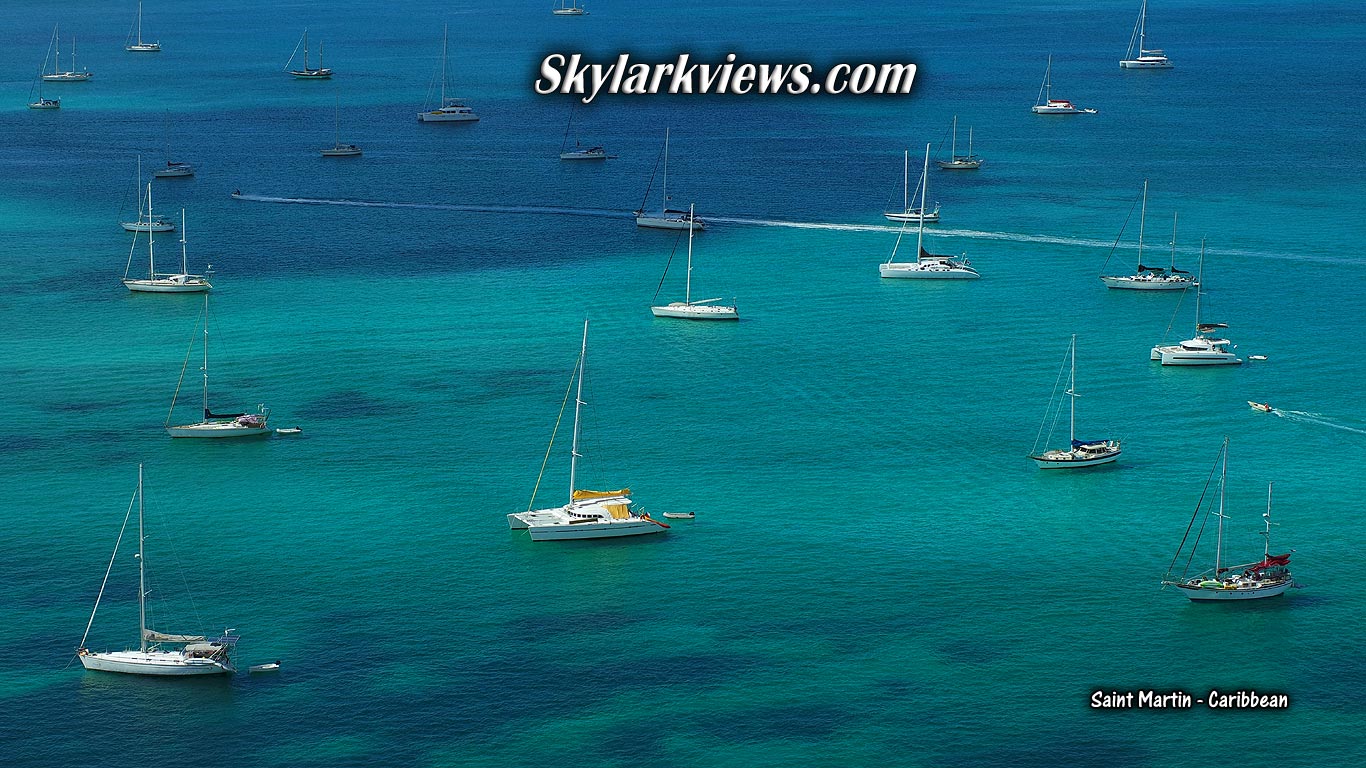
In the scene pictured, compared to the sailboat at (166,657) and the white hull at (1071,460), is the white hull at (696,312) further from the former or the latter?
the sailboat at (166,657)

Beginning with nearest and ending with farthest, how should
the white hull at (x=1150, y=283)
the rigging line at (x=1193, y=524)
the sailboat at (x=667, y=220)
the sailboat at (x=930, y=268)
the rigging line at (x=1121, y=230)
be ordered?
the rigging line at (x=1193, y=524) → the white hull at (x=1150, y=283) → the sailboat at (x=930, y=268) → the rigging line at (x=1121, y=230) → the sailboat at (x=667, y=220)

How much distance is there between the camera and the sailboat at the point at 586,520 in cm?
10181

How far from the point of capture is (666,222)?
606ft

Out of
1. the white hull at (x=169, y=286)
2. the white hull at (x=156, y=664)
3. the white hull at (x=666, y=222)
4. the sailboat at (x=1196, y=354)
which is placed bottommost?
the white hull at (x=156, y=664)

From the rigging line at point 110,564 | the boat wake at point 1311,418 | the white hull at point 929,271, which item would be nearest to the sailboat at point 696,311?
the white hull at point 929,271

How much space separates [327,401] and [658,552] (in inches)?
1402

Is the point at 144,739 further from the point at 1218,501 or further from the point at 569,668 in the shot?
the point at 1218,501

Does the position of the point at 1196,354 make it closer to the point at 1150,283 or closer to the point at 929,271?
the point at 1150,283

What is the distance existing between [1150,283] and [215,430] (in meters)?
80.2

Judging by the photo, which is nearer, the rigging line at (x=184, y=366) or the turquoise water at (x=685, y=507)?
the turquoise water at (x=685, y=507)

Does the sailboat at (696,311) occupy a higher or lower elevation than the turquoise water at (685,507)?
higher

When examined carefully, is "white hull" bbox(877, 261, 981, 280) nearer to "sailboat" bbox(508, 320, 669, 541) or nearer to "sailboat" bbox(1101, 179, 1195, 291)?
"sailboat" bbox(1101, 179, 1195, 291)

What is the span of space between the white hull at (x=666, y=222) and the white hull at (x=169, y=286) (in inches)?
1794

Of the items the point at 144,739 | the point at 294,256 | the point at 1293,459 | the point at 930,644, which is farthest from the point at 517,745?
the point at 294,256
